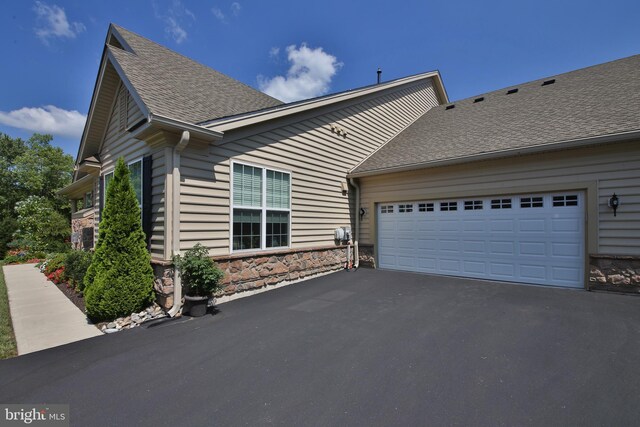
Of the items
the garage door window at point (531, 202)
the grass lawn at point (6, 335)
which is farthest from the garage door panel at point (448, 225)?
the grass lawn at point (6, 335)

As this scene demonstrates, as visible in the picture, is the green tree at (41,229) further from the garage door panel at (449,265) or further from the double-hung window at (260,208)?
the garage door panel at (449,265)

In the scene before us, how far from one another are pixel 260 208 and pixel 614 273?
24.2ft

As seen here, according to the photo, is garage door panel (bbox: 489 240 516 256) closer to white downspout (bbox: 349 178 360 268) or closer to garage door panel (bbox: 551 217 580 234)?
garage door panel (bbox: 551 217 580 234)

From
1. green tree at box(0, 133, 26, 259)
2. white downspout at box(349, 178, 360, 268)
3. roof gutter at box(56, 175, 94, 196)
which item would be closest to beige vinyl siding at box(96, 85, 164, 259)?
roof gutter at box(56, 175, 94, 196)

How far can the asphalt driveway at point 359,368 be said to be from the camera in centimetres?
240

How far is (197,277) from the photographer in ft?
16.5

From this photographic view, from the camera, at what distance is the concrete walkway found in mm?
4098

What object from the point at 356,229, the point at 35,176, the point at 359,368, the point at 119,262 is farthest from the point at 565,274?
the point at 35,176

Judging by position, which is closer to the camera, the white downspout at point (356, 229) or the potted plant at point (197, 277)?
the potted plant at point (197, 277)

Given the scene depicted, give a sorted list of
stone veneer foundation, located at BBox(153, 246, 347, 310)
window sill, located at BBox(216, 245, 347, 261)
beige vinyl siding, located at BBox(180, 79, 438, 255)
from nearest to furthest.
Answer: stone veneer foundation, located at BBox(153, 246, 347, 310) → beige vinyl siding, located at BBox(180, 79, 438, 255) → window sill, located at BBox(216, 245, 347, 261)

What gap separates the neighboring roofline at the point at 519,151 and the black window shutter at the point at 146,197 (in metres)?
5.67

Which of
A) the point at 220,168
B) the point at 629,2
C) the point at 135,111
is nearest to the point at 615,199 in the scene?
the point at 629,2

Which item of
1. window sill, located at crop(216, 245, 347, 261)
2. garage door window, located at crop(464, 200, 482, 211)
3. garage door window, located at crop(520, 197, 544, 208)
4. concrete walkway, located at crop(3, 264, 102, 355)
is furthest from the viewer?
garage door window, located at crop(464, 200, 482, 211)

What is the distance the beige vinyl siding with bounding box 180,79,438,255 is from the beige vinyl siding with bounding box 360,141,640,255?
2716mm
